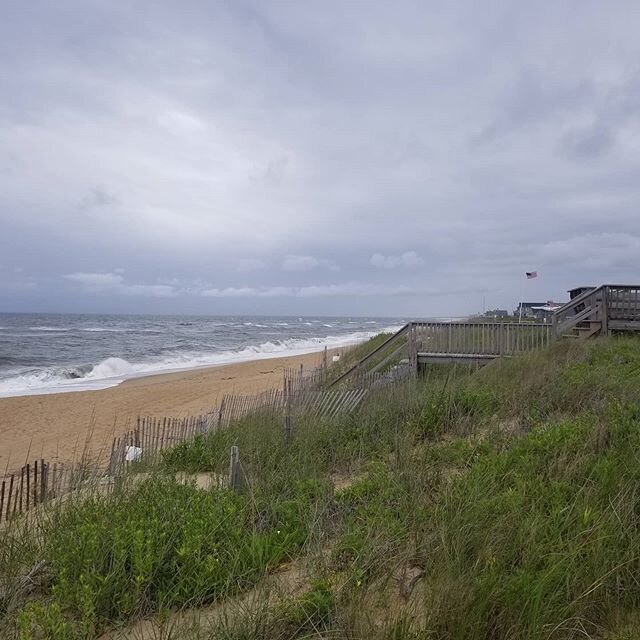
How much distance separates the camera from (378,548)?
3.29 m

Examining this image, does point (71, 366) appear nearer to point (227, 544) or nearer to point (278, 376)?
point (278, 376)

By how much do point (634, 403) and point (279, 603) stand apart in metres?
5.16

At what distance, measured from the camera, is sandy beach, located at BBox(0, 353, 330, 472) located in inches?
470

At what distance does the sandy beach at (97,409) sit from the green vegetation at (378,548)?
5181 millimetres

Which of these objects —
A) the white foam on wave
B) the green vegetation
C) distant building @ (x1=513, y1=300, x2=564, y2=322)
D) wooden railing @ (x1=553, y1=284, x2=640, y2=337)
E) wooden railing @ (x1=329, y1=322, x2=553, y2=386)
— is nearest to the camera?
the green vegetation

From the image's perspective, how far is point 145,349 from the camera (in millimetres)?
39469

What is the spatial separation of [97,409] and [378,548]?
607 inches

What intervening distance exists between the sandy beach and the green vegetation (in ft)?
17.0

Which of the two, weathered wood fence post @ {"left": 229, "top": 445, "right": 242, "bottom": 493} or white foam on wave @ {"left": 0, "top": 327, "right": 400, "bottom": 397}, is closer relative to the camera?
weathered wood fence post @ {"left": 229, "top": 445, "right": 242, "bottom": 493}

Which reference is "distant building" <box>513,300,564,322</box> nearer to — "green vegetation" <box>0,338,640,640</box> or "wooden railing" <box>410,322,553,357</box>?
"wooden railing" <box>410,322,553,357</box>

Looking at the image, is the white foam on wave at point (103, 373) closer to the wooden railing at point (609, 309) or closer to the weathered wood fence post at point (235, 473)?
the wooden railing at point (609, 309)

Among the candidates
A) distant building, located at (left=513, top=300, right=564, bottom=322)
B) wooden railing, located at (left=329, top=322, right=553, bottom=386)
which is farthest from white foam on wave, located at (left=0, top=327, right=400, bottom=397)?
distant building, located at (left=513, top=300, right=564, bottom=322)

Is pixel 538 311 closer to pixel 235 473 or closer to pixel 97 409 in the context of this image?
pixel 97 409

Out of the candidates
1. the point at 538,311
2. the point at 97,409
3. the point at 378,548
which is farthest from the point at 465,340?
the point at 538,311
